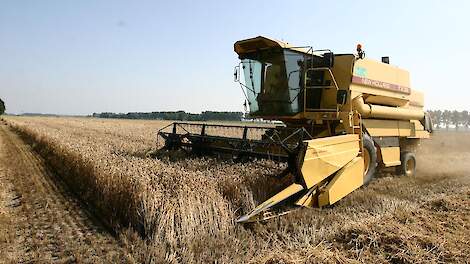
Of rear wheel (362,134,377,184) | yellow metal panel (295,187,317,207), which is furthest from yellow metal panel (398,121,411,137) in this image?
yellow metal panel (295,187,317,207)

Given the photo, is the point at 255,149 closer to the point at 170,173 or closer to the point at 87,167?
A: the point at 170,173

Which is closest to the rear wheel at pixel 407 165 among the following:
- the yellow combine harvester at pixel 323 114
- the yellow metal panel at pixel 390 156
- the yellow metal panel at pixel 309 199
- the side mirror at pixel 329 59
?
the yellow combine harvester at pixel 323 114

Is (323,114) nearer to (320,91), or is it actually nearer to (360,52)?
(320,91)

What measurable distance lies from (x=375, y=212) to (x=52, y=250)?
3947mm

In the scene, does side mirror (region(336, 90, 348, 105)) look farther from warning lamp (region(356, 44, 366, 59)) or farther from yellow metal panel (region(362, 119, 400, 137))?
warning lamp (region(356, 44, 366, 59))

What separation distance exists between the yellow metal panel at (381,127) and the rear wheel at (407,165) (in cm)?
65

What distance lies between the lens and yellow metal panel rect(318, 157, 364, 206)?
5.11m

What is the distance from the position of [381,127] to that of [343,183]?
2959 mm

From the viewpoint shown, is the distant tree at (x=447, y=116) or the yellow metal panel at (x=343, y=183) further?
the distant tree at (x=447, y=116)

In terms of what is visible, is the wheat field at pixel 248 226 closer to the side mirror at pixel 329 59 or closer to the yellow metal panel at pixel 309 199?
the yellow metal panel at pixel 309 199

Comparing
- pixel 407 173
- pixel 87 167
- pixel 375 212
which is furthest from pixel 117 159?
pixel 407 173

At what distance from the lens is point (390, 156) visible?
806cm

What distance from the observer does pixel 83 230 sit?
439 cm

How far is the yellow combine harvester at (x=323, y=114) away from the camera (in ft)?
18.2
